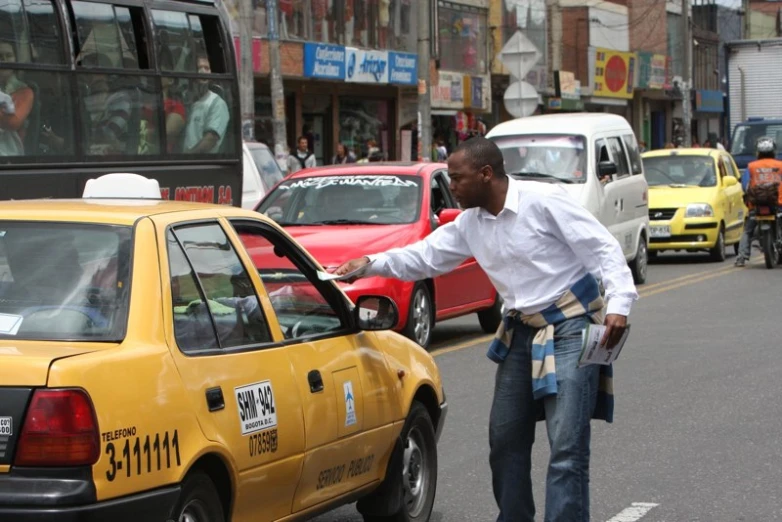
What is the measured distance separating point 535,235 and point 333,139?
31.3m

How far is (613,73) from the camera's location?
5338 cm

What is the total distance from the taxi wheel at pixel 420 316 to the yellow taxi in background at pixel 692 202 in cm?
1114

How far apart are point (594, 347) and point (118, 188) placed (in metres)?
2.07

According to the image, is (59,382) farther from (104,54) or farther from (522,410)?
(104,54)

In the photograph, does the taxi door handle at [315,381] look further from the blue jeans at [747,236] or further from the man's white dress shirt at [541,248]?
the blue jeans at [747,236]

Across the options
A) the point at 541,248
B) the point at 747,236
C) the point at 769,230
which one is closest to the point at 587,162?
the point at 769,230

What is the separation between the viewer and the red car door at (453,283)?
1303 centimetres

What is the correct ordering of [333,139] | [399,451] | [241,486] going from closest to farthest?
[241,486] < [399,451] < [333,139]

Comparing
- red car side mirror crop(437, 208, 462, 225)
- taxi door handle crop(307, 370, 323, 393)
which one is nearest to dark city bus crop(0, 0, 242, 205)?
red car side mirror crop(437, 208, 462, 225)

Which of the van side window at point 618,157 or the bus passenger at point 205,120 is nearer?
the bus passenger at point 205,120

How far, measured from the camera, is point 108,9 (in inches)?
501

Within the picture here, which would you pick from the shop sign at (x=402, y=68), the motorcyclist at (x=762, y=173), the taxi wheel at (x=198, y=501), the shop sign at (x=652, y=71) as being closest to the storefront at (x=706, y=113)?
the shop sign at (x=652, y=71)

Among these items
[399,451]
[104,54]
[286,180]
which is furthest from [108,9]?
[399,451]

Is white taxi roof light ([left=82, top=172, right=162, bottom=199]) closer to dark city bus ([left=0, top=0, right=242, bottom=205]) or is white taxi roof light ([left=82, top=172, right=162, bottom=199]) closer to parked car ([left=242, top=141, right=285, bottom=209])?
dark city bus ([left=0, top=0, right=242, bottom=205])
